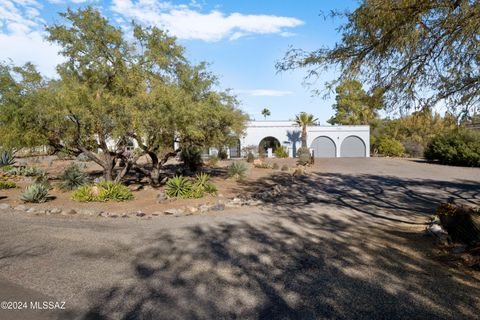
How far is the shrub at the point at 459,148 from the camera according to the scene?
77.7ft

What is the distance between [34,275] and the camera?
5.07m

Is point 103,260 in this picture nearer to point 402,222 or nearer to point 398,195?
point 402,222

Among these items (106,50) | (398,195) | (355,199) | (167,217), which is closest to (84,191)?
(167,217)

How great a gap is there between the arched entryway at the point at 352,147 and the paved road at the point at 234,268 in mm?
30026

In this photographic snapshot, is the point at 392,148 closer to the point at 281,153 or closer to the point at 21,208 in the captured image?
the point at 281,153

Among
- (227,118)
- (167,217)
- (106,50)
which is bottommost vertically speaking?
(167,217)

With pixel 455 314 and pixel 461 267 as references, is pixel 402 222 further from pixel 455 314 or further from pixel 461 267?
pixel 455 314

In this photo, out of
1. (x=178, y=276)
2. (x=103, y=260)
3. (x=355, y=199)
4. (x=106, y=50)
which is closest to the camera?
(x=178, y=276)

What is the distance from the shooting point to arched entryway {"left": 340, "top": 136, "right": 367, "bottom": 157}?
38562 mm

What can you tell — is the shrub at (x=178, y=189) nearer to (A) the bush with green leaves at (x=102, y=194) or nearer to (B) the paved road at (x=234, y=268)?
(A) the bush with green leaves at (x=102, y=194)

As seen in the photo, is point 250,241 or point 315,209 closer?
point 250,241

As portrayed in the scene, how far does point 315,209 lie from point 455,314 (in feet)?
21.7

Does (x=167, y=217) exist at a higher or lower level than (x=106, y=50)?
lower

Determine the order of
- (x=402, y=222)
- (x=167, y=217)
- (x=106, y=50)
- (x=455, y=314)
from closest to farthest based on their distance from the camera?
(x=455, y=314) < (x=402, y=222) < (x=167, y=217) < (x=106, y=50)
